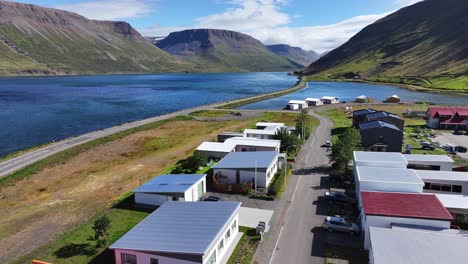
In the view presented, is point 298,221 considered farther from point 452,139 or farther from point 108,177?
point 452,139

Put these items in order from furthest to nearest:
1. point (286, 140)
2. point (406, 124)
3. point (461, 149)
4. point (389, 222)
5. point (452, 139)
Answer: point (406, 124), point (452, 139), point (461, 149), point (286, 140), point (389, 222)

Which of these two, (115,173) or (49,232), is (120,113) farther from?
(49,232)

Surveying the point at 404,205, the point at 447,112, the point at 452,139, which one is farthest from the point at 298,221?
the point at 447,112

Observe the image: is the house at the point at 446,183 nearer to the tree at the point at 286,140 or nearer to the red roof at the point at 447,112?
the tree at the point at 286,140

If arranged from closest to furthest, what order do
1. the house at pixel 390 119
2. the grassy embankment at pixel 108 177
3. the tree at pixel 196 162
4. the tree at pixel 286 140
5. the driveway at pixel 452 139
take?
the grassy embankment at pixel 108 177 → the tree at pixel 196 162 → the tree at pixel 286 140 → the house at pixel 390 119 → the driveway at pixel 452 139

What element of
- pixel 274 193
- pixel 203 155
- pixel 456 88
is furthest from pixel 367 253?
pixel 456 88

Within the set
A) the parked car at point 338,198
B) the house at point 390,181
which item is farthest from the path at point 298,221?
the house at point 390,181
